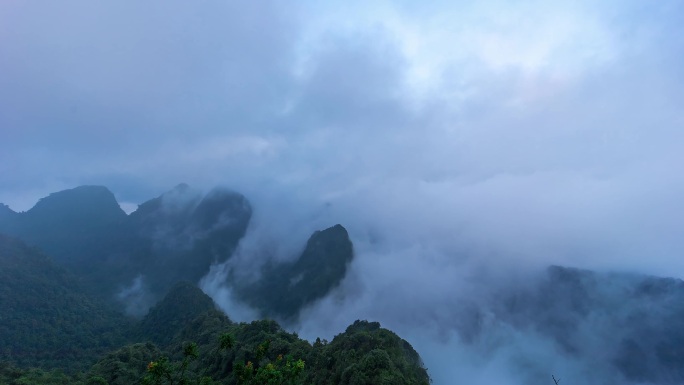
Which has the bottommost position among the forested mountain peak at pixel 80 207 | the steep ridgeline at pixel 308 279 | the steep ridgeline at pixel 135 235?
the steep ridgeline at pixel 308 279

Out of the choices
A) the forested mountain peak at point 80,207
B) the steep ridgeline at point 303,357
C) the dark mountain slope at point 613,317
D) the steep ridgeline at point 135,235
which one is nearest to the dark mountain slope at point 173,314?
the steep ridgeline at point 303,357

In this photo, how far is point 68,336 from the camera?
81.4 metres

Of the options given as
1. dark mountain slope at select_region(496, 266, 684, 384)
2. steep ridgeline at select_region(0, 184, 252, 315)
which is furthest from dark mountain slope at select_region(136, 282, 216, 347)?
dark mountain slope at select_region(496, 266, 684, 384)

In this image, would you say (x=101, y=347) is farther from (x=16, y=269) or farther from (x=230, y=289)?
(x=230, y=289)

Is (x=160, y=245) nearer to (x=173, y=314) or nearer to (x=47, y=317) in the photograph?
(x=173, y=314)

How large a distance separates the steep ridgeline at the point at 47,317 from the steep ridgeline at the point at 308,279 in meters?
40.7

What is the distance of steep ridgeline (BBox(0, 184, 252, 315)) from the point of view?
141m

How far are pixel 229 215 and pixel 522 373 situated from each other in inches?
4787

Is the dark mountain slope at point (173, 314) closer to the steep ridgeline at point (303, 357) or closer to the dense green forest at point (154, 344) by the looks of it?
the dense green forest at point (154, 344)

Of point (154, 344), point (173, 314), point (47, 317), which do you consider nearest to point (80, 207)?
point (47, 317)

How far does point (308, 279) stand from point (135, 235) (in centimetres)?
7927

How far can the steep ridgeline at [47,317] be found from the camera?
7144 centimetres

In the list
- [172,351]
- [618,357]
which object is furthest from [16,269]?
[618,357]

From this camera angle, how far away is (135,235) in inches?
6388
